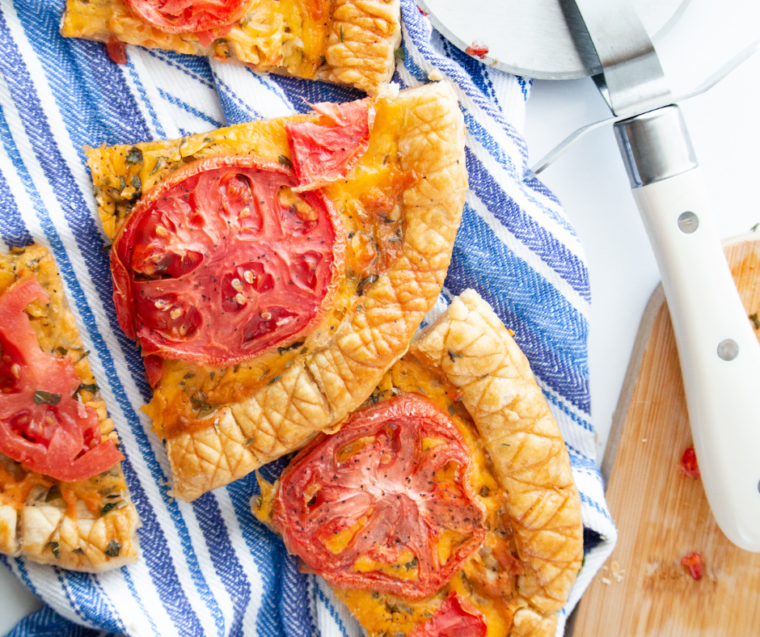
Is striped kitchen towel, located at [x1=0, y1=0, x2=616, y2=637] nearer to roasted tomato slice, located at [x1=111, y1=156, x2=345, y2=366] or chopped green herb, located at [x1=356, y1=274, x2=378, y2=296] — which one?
roasted tomato slice, located at [x1=111, y1=156, x2=345, y2=366]

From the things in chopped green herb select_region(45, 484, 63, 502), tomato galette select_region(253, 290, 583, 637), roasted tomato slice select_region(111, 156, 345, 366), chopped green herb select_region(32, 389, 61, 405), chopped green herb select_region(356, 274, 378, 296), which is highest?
roasted tomato slice select_region(111, 156, 345, 366)

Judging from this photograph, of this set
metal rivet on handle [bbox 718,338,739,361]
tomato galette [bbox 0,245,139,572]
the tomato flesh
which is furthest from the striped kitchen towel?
metal rivet on handle [bbox 718,338,739,361]

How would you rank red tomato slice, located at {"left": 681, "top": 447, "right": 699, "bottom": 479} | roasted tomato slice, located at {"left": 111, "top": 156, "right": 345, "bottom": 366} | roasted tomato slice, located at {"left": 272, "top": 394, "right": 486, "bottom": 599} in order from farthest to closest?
red tomato slice, located at {"left": 681, "top": 447, "right": 699, "bottom": 479} < roasted tomato slice, located at {"left": 272, "top": 394, "right": 486, "bottom": 599} < roasted tomato slice, located at {"left": 111, "top": 156, "right": 345, "bottom": 366}

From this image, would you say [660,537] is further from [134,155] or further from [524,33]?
[134,155]

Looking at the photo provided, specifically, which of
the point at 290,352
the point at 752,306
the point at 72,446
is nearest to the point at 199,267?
the point at 290,352

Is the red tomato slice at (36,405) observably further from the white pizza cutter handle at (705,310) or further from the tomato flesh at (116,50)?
the white pizza cutter handle at (705,310)

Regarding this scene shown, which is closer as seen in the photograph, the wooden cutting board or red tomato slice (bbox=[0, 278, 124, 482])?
red tomato slice (bbox=[0, 278, 124, 482])

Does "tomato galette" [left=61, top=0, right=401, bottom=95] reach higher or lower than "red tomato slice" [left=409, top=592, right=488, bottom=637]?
higher

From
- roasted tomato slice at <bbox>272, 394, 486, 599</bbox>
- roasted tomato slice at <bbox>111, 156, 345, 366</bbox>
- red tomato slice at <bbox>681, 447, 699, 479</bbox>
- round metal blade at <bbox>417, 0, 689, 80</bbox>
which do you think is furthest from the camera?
red tomato slice at <bbox>681, 447, 699, 479</bbox>
